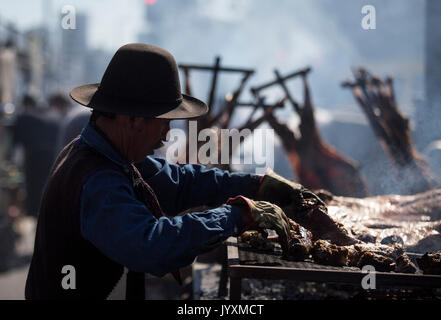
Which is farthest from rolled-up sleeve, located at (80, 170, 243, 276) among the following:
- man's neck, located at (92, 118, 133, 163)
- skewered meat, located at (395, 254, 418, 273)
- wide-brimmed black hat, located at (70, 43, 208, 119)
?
skewered meat, located at (395, 254, 418, 273)

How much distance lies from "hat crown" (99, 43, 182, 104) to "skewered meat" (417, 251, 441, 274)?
61.8 inches

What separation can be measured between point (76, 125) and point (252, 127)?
2166 millimetres

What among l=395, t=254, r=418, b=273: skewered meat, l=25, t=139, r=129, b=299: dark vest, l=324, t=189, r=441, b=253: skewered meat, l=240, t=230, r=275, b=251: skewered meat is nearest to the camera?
l=25, t=139, r=129, b=299: dark vest

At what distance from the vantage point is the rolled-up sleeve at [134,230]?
6.30ft

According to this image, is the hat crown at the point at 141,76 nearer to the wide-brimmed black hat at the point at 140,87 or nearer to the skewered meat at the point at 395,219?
the wide-brimmed black hat at the point at 140,87

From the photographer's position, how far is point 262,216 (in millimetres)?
2346

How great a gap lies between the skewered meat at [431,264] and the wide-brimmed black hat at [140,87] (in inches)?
56.9

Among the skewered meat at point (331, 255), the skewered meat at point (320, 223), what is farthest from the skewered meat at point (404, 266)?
the skewered meat at point (320, 223)

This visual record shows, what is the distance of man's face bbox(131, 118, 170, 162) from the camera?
2283 mm

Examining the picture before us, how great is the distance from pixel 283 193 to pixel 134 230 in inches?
51.6

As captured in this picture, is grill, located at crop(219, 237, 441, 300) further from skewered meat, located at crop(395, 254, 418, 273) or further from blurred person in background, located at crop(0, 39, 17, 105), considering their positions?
blurred person in background, located at crop(0, 39, 17, 105)

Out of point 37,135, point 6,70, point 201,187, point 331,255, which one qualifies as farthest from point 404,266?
point 6,70
